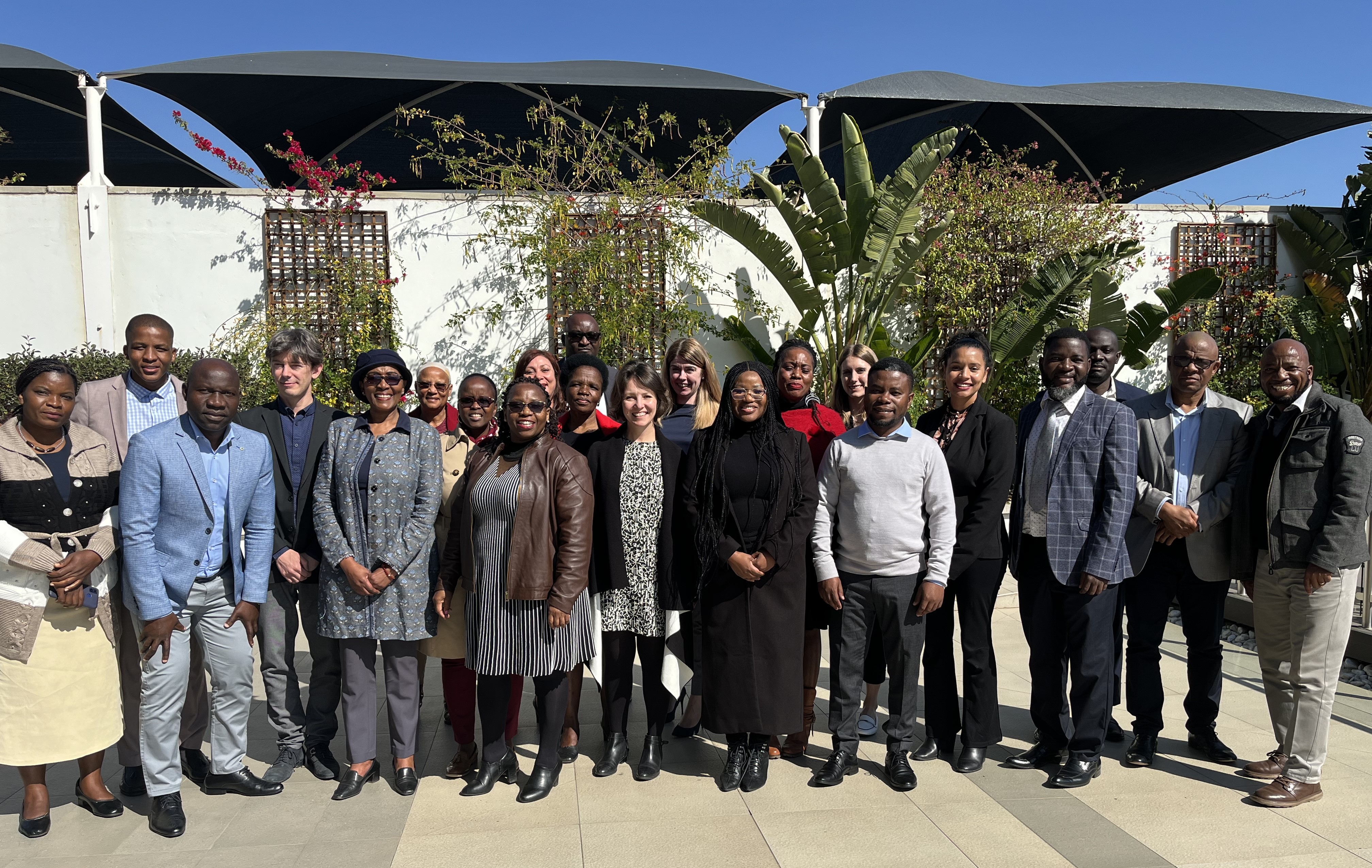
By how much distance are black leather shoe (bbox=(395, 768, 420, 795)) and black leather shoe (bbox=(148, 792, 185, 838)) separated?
0.82 meters

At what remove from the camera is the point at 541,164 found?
11.1 metres

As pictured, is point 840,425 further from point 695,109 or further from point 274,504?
point 695,109

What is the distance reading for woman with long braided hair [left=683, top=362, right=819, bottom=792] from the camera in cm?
391

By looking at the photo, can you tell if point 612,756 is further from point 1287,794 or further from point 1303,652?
point 1303,652

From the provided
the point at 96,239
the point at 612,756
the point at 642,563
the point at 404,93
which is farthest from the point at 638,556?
the point at 404,93

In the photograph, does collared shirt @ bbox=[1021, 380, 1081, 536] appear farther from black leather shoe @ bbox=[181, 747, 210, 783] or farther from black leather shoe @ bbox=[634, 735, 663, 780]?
black leather shoe @ bbox=[181, 747, 210, 783]

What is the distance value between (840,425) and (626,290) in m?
6.50

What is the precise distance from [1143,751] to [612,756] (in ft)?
8.10

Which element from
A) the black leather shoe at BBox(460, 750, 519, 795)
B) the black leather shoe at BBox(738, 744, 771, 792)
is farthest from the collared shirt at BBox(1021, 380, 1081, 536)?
the black leather shoe at BBox(460, 750, 519, 795)

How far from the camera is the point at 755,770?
398 centimetres

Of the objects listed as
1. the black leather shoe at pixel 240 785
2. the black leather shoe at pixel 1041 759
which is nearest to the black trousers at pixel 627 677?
the black leather shoe at pixel 240 785

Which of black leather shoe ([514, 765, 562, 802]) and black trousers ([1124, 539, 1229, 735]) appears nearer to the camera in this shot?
black leather shoe ([514, 765, 562, 802])

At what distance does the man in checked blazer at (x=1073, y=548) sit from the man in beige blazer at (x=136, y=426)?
3728mm

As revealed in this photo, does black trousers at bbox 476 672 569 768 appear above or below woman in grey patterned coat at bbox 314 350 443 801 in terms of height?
below
